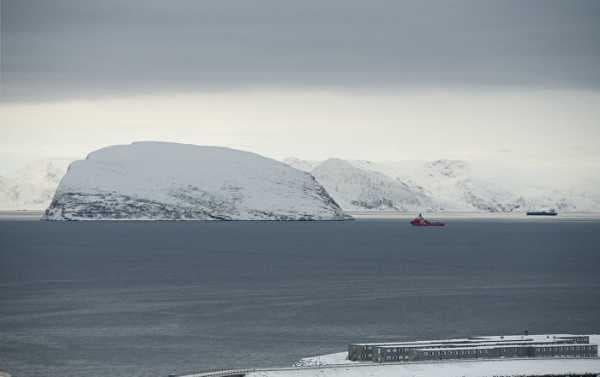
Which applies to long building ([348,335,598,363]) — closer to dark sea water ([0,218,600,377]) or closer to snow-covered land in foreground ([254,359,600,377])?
snow-covered land in foreground ([254,359,600,377])

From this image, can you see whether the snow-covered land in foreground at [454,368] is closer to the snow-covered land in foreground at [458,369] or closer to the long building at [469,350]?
the snow-covered land in foreground at [458,369]

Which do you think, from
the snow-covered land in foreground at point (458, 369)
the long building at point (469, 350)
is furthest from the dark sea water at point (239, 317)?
the snow-covered land in foreground at point (458, 369)

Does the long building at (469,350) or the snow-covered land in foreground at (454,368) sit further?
the long building at (469,350)

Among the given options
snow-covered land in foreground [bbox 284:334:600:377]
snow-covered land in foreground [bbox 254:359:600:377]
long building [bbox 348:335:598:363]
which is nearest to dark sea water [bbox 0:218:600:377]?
long building [bbox 348:335:598:363]

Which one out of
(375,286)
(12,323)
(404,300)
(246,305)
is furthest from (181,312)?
(375,286)

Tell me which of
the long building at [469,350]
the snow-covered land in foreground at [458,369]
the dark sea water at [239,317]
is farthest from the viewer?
the dark sea water at [239,317]

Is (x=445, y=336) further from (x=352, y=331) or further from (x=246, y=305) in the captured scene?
(x=246, y=305)

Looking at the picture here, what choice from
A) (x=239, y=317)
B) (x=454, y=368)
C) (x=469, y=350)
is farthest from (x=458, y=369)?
(x=239, y=317)

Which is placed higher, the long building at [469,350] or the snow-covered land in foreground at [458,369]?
the long building at [469,350]

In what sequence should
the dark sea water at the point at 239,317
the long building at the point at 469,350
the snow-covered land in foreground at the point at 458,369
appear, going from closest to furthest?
1. the snow-covered land in foreground at the point at 458,369
2. the long building at the point at 469,350
3. the dark sea water at the point at 239,317
